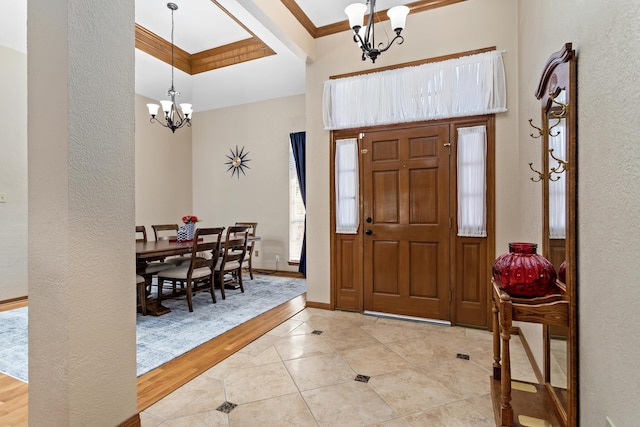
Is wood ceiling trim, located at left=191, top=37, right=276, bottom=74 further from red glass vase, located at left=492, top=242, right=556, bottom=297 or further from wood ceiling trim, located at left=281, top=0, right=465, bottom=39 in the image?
red glass vase, located at left=492, top=242, right=556, bottom=297

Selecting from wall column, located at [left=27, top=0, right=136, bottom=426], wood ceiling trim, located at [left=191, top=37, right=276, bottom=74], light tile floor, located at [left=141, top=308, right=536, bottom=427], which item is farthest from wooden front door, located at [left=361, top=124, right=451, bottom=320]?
wall column, located at [left=27, top=0, right=136, bottom=426]

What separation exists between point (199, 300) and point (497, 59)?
422 centimetres

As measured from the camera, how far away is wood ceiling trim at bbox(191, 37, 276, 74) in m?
4.54

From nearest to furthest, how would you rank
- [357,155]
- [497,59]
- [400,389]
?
[400,389], [497,59], [357,155]

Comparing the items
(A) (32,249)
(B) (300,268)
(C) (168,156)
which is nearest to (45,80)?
(A) (32,249)

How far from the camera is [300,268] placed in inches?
225

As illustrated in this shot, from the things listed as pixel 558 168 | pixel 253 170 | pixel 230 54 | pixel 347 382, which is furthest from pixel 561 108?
pixel 253 170

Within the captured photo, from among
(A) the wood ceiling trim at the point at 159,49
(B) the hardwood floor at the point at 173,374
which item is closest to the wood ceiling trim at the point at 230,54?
(A) the wood ceiling trim at the point at 159,49

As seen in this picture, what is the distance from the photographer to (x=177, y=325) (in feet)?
10.6

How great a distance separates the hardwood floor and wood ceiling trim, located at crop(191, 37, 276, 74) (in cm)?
362

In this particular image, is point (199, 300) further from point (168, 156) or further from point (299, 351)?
point (168, 156)

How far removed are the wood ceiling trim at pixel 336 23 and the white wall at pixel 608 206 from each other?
209 cm

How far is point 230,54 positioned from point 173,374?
431 centimetres

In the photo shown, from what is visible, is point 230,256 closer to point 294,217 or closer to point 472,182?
point 294,217
